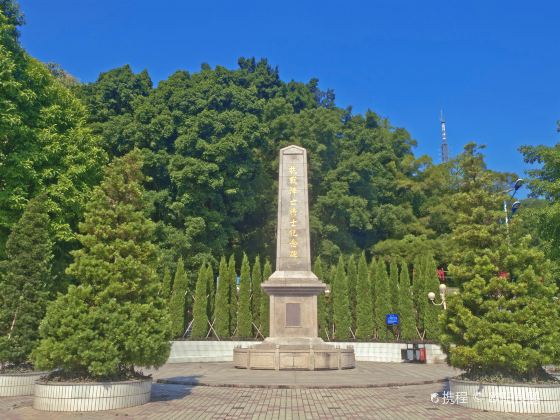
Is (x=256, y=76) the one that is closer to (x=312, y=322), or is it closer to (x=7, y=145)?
(x=7, y=145)

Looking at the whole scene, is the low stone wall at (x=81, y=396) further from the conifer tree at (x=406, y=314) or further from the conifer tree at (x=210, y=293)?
the conifer tree at (x=406, y=314)

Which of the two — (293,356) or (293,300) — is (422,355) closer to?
(293,300)

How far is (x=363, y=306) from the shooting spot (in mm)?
25688

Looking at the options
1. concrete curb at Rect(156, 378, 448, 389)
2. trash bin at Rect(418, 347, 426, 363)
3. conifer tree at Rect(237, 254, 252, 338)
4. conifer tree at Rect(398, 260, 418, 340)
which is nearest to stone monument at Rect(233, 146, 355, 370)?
concrete curb at Rect(156, 378, 448, 389)

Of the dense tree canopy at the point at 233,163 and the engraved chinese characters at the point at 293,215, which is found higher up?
the dense tree canopy at the point at 233,163

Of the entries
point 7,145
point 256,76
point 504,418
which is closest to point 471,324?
point 504,418

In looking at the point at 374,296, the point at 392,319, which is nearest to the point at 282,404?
the point at 392,319

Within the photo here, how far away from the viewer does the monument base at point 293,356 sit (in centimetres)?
1712

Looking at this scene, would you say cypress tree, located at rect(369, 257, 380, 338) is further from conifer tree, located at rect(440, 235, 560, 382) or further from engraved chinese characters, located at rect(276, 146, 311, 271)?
conifer tree, located at rect(440, 235, 560, 382)

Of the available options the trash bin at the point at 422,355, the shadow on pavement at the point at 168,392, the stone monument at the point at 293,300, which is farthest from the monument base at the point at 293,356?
the trash bin at the point at 422,355

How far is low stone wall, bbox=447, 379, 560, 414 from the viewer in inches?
361

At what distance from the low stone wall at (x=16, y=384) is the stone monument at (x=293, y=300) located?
26.1 ft

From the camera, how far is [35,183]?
2036 cm

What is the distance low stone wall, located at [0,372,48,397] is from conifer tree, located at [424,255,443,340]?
61.6ft
